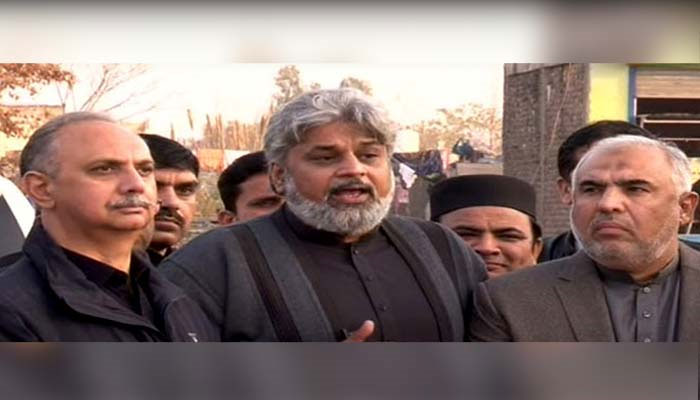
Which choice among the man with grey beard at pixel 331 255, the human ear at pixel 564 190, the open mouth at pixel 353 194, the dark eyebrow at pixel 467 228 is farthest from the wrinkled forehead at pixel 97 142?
the human ear at pixel 564 190

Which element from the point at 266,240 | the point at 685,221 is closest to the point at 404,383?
the point at 266,240

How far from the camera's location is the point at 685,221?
262 centimetres

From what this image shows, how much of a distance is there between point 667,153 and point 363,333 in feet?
2.13

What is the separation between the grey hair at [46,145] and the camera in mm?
2543

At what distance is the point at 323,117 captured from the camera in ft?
8.63

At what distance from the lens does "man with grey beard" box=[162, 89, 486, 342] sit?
262 centimetres

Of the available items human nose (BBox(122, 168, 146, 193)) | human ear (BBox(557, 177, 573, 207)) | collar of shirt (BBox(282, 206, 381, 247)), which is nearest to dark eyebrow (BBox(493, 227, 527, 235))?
human ear (BBox(557, 177, 573, 207))

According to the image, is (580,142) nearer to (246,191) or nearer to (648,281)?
(648,281)

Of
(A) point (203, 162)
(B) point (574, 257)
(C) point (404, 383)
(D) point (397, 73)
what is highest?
(D) point (397, 73)

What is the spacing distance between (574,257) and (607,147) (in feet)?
0.70

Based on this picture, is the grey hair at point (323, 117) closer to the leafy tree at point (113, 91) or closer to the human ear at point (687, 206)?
the leafy tree at point (113, 91)

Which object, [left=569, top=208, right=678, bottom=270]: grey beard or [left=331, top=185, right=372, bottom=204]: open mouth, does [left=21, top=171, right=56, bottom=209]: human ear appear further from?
[left=569, top=208, right=678, bottom=270]: grey beard

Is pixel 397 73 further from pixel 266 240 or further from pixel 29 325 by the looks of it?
pixel 29 325

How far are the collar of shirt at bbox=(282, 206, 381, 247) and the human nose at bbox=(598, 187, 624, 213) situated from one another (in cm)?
42
